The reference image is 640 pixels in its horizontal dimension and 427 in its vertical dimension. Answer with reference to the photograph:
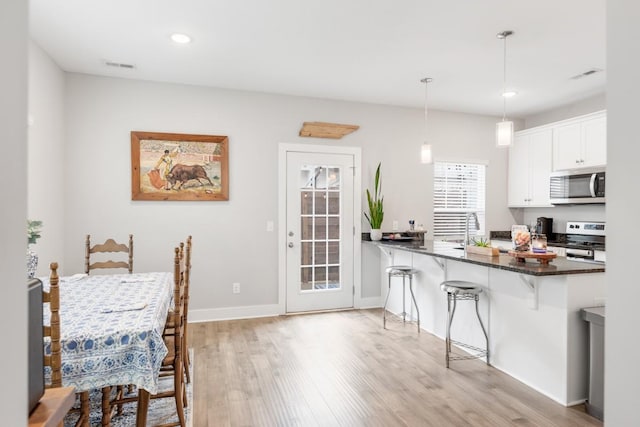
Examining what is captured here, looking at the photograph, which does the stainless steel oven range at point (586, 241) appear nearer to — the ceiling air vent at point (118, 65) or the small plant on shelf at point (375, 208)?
the small plant on shelf at point (375, 208)

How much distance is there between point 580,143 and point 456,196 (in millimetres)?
1599

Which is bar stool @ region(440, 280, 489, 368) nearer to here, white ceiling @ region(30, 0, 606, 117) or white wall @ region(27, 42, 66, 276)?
white ceiling @ region(30, 0, 606, 117)

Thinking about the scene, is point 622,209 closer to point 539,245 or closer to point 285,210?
point 539,245

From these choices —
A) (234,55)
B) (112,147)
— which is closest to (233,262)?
(112,147)

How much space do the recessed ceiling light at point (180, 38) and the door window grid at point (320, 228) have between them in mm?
1999

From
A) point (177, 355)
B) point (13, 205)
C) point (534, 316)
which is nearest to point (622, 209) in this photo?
point (13, 205)

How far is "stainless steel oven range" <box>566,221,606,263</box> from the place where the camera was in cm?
414

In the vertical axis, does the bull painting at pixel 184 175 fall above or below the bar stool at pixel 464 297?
above

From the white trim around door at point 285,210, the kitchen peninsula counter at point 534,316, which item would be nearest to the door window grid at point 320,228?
the white trim around door at point 285,210

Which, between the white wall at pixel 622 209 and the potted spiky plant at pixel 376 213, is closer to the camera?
the white wall at pixel 622 209

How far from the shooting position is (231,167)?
444 cm

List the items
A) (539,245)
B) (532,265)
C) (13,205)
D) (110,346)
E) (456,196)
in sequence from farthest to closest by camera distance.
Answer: (456,196) → (539,245) → (532,265) → (110,346) → (13,205)

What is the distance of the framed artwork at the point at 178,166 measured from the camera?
4117 mm

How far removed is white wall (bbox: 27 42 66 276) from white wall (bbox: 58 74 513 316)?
0.12 m
